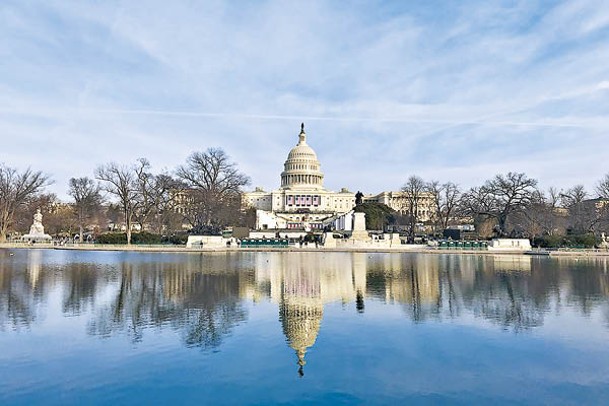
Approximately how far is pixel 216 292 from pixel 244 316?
453cm

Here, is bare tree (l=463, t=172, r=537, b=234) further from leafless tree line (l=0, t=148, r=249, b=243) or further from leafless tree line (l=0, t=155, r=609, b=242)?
leafless tree line (l=0, t=148, r=249, b=243)

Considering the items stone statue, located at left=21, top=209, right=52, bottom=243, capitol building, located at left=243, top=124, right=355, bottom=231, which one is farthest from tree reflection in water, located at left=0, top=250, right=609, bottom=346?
capitol building, located at left=243, top=124, right=355, bottom=231

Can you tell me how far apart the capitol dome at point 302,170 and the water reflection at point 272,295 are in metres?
93.2

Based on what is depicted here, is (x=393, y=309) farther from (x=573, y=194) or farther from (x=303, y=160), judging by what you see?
(x=303, y=160)

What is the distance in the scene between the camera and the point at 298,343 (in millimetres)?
11445

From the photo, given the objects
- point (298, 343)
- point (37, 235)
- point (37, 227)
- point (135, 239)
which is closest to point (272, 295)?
point (298, 343)

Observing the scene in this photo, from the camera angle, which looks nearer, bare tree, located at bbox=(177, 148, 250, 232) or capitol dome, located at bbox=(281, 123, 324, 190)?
bare tree, located at bbox=(177, 148, 250, 232)

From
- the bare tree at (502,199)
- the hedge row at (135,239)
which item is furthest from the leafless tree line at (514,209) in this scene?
the hedge row at (135,239)

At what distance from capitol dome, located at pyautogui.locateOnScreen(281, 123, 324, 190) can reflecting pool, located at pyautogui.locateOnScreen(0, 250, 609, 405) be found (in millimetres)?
100415

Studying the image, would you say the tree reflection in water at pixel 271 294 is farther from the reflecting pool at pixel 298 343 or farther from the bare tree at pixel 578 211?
the bare tree at pixel 578 211

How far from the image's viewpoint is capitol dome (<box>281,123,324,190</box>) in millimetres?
121188

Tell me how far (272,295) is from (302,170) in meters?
104

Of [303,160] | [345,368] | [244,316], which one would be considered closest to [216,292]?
[244,316]

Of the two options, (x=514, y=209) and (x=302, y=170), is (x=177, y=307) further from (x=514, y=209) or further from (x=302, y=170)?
(x=302, y=170)
